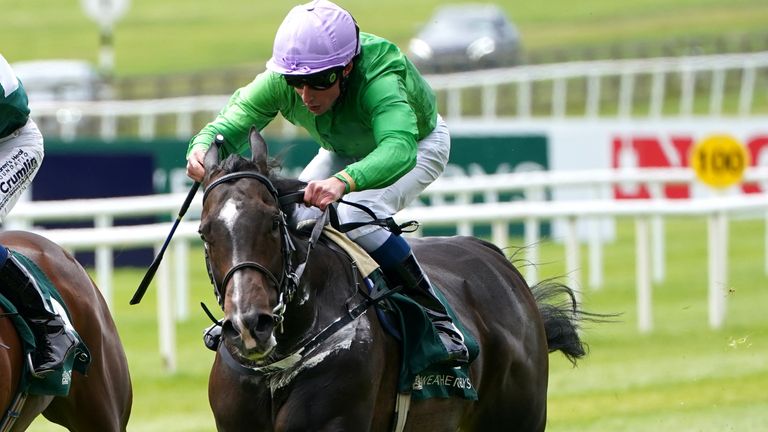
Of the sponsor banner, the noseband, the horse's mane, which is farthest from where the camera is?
the sponsor banner

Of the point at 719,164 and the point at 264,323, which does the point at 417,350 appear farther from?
the point at 719,164

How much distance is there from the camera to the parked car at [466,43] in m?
29.8

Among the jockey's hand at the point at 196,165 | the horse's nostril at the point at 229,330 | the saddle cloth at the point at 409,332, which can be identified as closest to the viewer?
the horse's nostril at the point at 229,330

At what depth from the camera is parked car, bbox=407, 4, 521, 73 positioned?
29.8 m

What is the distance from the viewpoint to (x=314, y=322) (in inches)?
203

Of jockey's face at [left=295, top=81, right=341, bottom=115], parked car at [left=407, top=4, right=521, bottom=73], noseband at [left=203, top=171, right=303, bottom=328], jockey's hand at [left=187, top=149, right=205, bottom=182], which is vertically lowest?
parked car at [left=407, top=4, right=521, bottom=73]

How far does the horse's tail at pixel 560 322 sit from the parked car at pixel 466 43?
21.7 m

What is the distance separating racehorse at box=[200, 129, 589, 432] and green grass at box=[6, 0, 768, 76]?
116 ft

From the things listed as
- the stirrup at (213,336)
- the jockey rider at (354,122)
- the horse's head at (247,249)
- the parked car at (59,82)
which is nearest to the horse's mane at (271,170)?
the horse's head at (247,249)

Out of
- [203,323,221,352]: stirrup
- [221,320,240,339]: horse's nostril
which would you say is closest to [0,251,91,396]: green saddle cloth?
[203,323,221,352]: stirrup

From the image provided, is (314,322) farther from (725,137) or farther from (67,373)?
(725,137)

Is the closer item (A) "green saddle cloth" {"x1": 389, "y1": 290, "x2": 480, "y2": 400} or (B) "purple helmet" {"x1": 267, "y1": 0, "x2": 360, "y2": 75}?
(B) "purple helmet" {"x1": 267, "y1": 0, "x2": 360, "y2": 75}

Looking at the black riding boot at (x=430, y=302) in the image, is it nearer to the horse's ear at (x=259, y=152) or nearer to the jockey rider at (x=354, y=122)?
the jockey rider at (x=354, y=122)

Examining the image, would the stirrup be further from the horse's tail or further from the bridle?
the horse's tail
